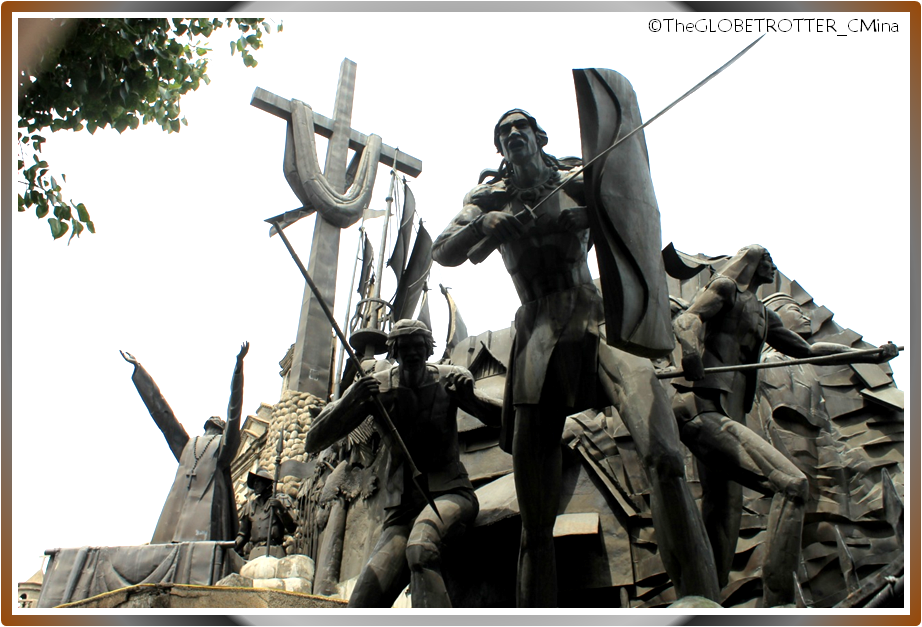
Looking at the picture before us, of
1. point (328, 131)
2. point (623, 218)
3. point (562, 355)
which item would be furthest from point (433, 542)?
point (328, 131)

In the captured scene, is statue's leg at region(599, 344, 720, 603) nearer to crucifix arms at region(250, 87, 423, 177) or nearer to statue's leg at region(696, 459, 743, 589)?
statue's leg at region(696, 459, 743, 589)

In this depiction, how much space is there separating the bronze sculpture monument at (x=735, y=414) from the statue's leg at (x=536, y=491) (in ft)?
3.45

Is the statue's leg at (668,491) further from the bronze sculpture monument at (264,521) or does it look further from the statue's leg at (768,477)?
the bronze sculpture monument at (264,521)

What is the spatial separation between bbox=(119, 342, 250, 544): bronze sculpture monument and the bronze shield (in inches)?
198

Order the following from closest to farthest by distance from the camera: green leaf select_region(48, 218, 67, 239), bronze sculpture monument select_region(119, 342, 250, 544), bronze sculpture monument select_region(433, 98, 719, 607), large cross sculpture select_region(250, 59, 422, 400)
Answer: bronze sculpture monument select_region(433, 98, 719, 607)
green leaf select_region(48, 218, 67, 239)
bronze sculpture monument select_region(119, 342, 250, 544)
large cross sculpture select_region(250, 59, 422, 400)

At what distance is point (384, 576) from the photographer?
5.86 metres

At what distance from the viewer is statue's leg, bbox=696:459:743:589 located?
19.1 ft

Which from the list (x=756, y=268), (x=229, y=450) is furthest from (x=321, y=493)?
(x=756, y=268)

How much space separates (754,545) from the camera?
7.06 meters

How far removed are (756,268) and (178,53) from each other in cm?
459

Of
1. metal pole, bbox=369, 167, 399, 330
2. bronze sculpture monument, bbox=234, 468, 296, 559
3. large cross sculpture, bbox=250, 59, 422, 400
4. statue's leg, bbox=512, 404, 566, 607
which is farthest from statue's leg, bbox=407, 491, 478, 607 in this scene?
large cross sculpture, bbox=250, 59, 422, 400

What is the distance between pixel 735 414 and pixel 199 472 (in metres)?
5.82
